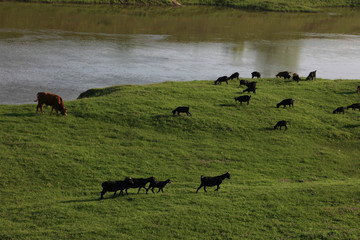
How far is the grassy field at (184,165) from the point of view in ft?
56.2

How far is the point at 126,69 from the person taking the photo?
56.3 metres

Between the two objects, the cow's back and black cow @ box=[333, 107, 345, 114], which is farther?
black cow @ box=[333, 107, 345, 114]

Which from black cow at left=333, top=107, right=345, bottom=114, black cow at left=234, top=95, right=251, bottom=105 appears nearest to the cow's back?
black cow at left=234, top=95, right=251, bottom=105

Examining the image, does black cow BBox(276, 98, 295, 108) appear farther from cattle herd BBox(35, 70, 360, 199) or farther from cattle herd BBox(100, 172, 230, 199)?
cattle herd BBox(100, 172, 230, 199)

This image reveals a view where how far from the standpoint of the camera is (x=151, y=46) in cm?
7288

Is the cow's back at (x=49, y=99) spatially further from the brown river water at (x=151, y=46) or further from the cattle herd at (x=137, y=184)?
the brown river water at (x=151, y=46)

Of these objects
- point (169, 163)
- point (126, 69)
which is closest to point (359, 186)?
point (169, 163)

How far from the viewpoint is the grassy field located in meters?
17.1

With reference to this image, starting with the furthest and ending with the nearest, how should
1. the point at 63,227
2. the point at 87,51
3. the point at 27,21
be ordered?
the point at 27,21, the point at 87,51, the point at 63,227

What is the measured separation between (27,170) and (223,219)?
10784 millimetres

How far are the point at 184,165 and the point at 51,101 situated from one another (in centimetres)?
1113

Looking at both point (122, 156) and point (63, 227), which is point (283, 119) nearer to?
point (122, 156)

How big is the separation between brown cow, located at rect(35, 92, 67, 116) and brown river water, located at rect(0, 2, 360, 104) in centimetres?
1203

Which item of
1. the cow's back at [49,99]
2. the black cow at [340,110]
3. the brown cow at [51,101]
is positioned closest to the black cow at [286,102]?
the black cow at [340,110]
